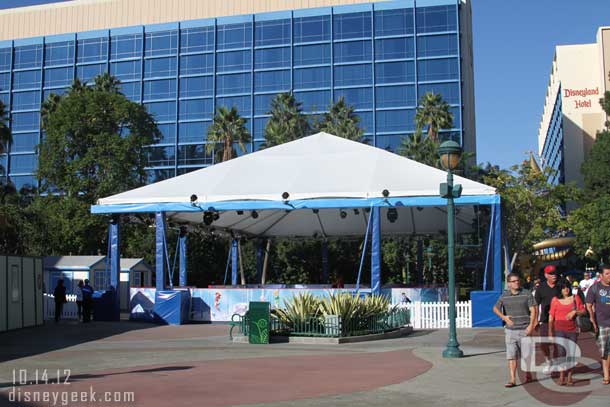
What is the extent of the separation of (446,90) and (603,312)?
6809cm

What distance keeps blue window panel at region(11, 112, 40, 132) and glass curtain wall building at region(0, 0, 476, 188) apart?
12 cm

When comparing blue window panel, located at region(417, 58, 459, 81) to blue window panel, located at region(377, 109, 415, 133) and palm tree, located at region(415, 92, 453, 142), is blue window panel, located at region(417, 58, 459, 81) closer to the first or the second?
blue window panel, located at region(377, 109, 415, 133)

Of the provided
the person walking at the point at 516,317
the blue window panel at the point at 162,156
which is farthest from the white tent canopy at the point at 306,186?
the blue window panel at the point at 162,156

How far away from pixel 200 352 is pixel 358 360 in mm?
3588

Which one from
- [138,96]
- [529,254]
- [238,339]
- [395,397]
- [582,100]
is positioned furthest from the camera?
[138,96]

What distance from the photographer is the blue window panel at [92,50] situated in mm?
86312

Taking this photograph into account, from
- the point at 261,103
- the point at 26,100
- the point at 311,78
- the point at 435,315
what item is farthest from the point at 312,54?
the point at 435,315

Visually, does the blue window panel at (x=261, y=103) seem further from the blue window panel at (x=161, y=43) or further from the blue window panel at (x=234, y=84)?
the blue window panel at (x=161, y=43)

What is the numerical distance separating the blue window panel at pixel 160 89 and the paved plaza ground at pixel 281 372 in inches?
2649

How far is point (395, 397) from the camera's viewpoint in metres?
9.47

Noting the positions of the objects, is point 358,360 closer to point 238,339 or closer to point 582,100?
point 238,339

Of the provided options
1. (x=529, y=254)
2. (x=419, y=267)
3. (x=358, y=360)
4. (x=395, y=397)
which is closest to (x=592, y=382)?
(x=395, y=397)

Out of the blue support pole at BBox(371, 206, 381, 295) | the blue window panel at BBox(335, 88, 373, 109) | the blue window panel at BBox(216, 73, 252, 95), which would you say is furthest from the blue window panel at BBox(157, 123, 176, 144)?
the blue support pole at BBox(371, 206, 381, 295)

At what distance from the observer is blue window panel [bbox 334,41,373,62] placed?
78688 mm
